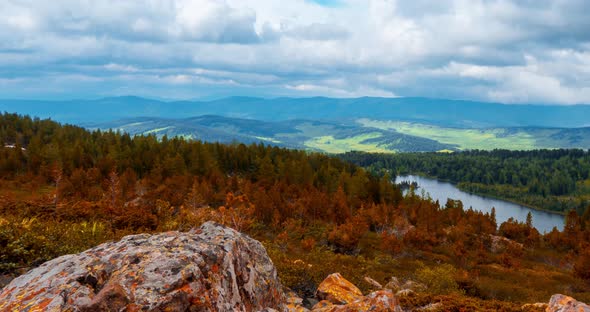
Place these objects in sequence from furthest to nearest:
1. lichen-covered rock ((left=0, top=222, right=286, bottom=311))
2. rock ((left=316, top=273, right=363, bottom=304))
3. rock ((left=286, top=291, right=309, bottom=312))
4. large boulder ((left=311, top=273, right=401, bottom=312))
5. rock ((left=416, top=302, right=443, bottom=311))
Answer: rock ((left=316, top=273, right=363, bottom=304)), rock ((left=286, top=291, right=309, bottom=312)), rock ((left=416, top=302, right=443, bottom=311)), large boulder ((left=311, top=273, right=401, bottom=312)), lichen-covered rock ((left=0, top=222, right=286, bottom=311))

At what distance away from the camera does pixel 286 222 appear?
70250mm

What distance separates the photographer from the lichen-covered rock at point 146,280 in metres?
8.30

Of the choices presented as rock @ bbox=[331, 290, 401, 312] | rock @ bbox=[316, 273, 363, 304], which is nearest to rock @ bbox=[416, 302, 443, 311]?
rock @ bbox=[331, 290, 401, 312]

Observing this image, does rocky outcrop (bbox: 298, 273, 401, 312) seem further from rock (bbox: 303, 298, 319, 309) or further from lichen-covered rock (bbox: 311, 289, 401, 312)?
rock (bbox: 303, 298, 319, 309)

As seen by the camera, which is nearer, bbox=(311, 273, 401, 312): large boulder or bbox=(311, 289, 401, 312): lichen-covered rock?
bbox=(311, 289, 401, 312): lichen-covered rock

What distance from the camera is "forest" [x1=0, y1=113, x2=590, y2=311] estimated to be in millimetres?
22031

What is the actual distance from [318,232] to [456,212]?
70.4 metres

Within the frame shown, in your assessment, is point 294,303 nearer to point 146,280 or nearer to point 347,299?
point 347,299

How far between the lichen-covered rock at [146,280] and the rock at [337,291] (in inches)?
274

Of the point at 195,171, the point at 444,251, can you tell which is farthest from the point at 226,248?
the point at 195,171

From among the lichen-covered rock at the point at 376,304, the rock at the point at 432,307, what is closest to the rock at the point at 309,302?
the lichen-covered rock at the point at 376,304

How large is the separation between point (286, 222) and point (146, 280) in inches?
2448

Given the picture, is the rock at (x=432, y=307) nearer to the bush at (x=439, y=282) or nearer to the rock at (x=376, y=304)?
the rock at (x=376, y=304)

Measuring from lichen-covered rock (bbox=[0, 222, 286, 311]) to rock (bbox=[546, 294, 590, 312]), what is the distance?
38.5ft
